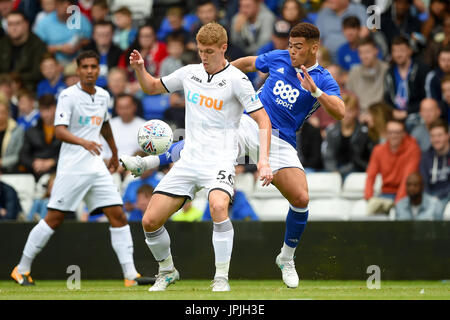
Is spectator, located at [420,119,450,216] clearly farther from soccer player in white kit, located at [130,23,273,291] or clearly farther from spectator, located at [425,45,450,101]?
soccer player in white kit, located at [130,23,273,291]

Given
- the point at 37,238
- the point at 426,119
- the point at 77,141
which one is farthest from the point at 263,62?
the point at 426,119

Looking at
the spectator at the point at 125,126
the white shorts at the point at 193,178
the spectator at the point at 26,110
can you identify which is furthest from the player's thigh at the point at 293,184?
the spectator at the point at 26,110

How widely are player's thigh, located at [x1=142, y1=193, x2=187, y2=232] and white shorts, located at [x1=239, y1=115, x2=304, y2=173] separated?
1.24m

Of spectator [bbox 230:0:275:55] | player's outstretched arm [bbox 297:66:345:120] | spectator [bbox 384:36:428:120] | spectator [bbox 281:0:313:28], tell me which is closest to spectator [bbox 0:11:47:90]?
spectator [bbox 230:0:275:55]

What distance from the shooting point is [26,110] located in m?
14.4

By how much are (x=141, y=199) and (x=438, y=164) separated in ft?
13.3

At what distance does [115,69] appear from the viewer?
47.5 feet

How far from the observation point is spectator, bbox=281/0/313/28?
14188mm

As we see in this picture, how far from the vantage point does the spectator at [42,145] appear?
13320 millimetres

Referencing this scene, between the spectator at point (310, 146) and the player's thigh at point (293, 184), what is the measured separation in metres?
3.80

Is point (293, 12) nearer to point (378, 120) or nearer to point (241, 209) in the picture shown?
point (378, 120)

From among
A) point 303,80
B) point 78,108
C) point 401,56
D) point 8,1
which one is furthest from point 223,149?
point 8,1

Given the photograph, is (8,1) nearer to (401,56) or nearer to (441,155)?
(401,56)
